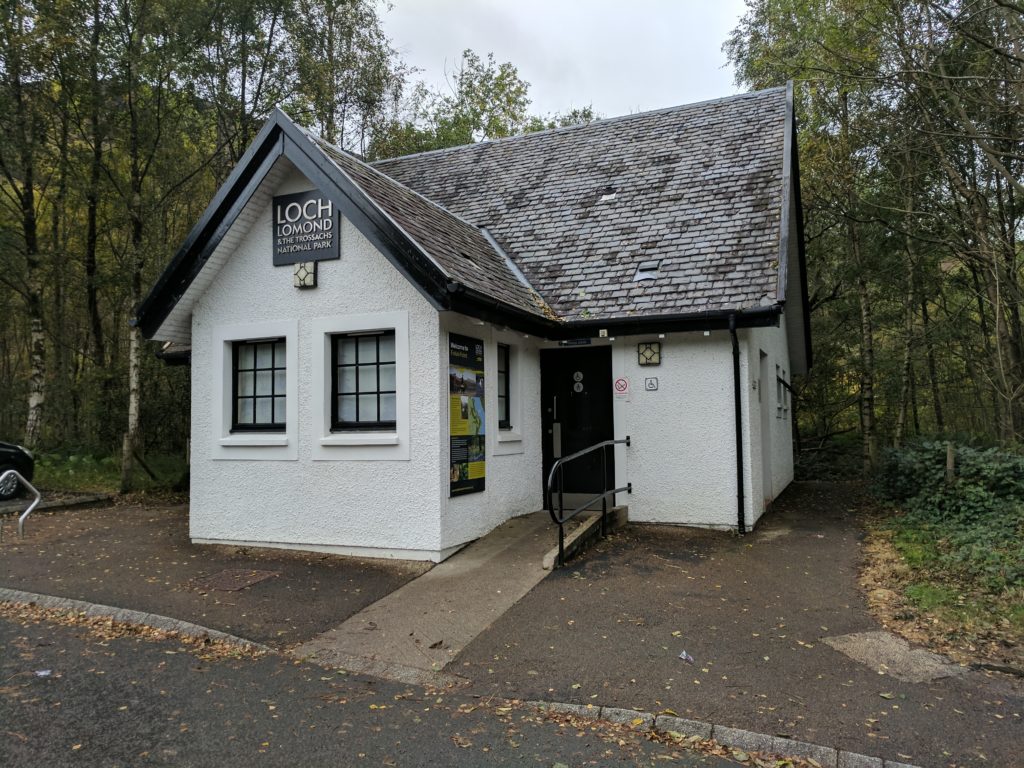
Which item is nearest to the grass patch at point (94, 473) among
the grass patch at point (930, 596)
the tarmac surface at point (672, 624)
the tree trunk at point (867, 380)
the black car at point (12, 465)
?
the black car at point (12, 465)

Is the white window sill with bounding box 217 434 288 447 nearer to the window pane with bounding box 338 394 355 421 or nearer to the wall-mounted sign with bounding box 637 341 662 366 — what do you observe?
the window pane with bounding box 338 394 355 421

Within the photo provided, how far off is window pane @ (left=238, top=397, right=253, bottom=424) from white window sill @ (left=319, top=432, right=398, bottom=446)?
5.00 ft

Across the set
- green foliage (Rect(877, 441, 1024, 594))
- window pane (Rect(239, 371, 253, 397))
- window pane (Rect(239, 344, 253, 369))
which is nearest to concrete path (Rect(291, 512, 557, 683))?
window pane (Rect(239, 371, 253, 397))

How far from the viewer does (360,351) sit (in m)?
8.32

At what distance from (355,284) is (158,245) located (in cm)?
1339

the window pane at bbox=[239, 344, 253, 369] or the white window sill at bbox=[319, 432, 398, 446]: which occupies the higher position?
the window pane at bbox=[239, 344, 253, 369]

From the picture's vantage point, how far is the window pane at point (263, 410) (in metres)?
8.86

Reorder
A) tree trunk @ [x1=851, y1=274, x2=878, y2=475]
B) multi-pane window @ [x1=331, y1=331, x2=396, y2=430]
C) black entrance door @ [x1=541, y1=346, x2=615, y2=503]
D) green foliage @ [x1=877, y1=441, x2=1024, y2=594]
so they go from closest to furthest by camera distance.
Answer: green foliage @ [x1=877, y1=441, x2=1024, y2=594] < multi-pane window @ [x1=331, y1=331, x2=396, y2=430] < black entrance door @ [x1=541, y1=346, x2=615, y2=503] < tree trunk @ [x1=851, y1=274, x2=878, y2=475]

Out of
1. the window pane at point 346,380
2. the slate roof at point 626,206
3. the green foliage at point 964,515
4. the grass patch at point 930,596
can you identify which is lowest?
the grass patch at point 930,596

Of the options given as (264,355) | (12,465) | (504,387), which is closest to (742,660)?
(504,387)

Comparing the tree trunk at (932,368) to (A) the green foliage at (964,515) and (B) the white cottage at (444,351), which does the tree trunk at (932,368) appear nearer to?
(A) the green foliage at (964,515)

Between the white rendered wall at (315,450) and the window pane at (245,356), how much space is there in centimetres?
34

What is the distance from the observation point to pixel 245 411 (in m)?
9.04

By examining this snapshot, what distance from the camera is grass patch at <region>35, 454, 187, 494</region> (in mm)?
13664
